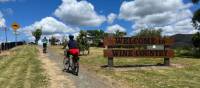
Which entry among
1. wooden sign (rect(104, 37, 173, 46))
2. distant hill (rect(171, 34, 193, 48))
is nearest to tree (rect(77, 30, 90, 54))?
wooden sign (rect(104, 37, 173, 46))

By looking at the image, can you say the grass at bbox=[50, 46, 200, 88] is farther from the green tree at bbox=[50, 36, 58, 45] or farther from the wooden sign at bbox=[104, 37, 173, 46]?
the green tree at bbox=[50, 36, 58, 45]

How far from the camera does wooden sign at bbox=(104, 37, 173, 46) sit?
24234 mm

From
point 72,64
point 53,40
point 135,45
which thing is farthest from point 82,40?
point 53,40

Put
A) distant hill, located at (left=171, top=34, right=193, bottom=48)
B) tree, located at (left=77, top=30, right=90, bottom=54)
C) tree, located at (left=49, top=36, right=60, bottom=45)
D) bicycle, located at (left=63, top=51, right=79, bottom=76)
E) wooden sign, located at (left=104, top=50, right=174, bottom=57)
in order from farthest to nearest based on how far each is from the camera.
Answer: tree, located at (left=49, top=36, right=60, bottom=45) → distant hill, located at (left=171, top=34, right=193, bottom=48) → tree, located at (left=77, top=30, right=90, bottom=54) → wooden sign, located at (left=104, top=50, right=174, bottom=57) → bicycle, located at (left=63, top=51, right=79, bottom=76)

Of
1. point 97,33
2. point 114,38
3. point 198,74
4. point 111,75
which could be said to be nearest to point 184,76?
point 198,74

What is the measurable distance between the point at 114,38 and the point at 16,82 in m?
A: 8.31

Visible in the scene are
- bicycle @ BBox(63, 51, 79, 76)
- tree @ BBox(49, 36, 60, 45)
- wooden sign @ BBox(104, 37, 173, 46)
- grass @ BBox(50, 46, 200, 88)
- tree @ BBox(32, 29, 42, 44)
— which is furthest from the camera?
tree @ BBox(32, 29, 42, 44)

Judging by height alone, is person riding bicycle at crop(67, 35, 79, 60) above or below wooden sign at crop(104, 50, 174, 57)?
above

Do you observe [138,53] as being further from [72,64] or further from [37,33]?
[37,33]

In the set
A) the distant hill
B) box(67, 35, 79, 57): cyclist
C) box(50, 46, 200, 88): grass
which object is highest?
the distant hill

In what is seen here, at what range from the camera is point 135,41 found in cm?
2489

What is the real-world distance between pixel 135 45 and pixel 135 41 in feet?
2.10

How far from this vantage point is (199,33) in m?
49.1

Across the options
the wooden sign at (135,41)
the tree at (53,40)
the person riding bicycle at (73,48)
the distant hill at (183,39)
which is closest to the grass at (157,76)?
the wooden sign at (135,41)
